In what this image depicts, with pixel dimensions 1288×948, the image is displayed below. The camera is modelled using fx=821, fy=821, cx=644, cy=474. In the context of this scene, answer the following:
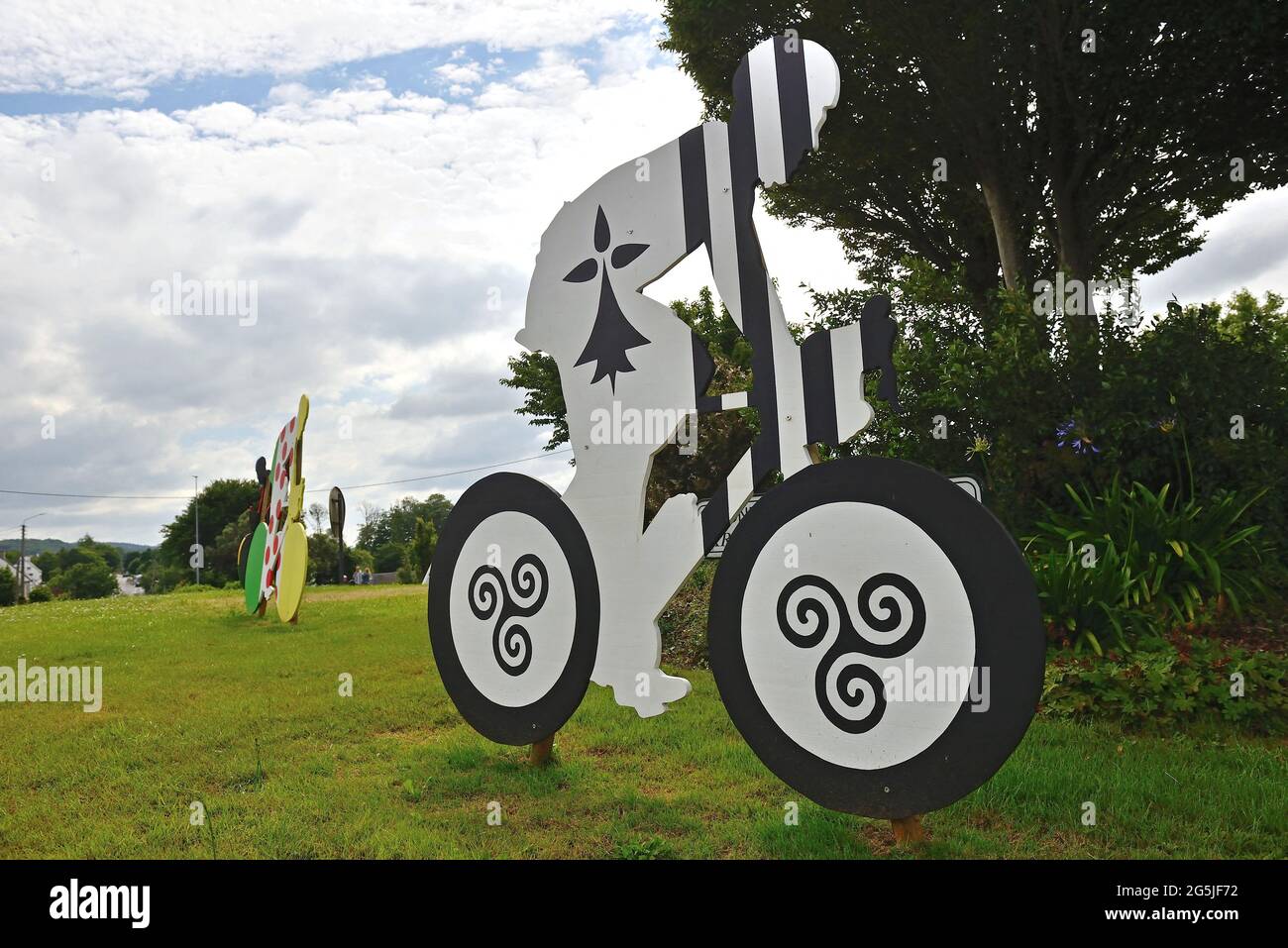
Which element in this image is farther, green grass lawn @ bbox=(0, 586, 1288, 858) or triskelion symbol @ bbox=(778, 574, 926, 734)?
green grass lawn @ bbox=(0, 586, 1288, 858)

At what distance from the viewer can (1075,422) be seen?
6.55m

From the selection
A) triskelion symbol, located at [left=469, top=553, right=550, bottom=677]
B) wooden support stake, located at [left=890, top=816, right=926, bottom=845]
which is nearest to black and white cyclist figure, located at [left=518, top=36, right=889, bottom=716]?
triskelion symbol, located at [left=469, top=553, right=550, bottom=677]

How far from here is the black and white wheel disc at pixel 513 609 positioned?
4.31 meters

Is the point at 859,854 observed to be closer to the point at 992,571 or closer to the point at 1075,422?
the point at 992,571

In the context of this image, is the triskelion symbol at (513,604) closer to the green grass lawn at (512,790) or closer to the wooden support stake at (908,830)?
the green grass lawn at (512,790)

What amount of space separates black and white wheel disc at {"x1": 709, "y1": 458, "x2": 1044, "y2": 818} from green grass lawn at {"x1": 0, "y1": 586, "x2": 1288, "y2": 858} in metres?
0.43

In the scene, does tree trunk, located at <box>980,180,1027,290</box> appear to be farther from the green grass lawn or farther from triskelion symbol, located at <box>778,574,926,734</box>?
triskelion symbol, located at <box>778,574,926,734</box>

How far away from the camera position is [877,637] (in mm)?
3178

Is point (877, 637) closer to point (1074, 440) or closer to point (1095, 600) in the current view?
point (1095, 600)

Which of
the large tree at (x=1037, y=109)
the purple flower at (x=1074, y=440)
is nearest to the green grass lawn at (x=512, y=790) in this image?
the purple flower at (x=1074, y=440)

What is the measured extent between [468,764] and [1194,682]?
13.5 feet

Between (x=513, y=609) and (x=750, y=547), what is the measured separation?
160cm

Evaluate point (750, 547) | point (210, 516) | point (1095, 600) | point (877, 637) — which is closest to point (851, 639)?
point (877, 637)

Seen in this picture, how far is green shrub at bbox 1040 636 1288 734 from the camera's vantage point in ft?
14.7
